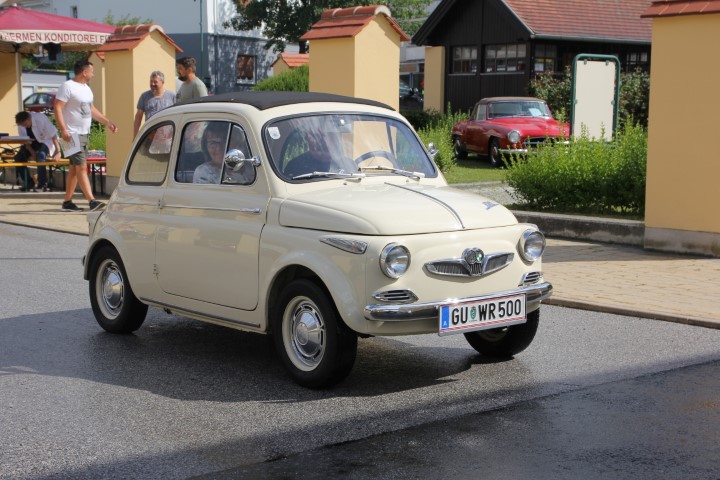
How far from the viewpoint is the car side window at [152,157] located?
7812 mm

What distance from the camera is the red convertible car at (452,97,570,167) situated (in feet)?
82.8

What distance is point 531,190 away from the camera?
1494cm

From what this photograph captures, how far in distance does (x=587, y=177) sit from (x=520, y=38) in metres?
24.8

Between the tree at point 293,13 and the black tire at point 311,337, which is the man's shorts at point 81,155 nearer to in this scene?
the black tire at point 311,337

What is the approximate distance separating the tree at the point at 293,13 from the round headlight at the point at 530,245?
167 feet

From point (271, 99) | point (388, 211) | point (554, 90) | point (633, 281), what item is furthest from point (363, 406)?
point (554, 90)

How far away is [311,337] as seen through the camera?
6430 millimetres

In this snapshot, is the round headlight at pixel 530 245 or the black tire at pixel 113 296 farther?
the black tire at pixel 113 296

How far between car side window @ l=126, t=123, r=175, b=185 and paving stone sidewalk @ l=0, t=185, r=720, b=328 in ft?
12.0

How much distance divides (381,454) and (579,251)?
7634 mm

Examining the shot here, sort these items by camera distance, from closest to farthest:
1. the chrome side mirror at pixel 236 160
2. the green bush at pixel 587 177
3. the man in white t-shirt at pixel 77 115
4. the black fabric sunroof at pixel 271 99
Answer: the chrome side mirror at pixel 236 160, the black fabric sunroof at pixel 271 99, the green bush at pixel 587 177, the man in white t-shirt at pixel 77 115

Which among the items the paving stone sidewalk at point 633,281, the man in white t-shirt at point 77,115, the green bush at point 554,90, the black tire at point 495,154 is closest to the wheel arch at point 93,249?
the paving stone sidewalk at point 633,281

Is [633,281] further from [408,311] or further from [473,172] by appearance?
[473,172]

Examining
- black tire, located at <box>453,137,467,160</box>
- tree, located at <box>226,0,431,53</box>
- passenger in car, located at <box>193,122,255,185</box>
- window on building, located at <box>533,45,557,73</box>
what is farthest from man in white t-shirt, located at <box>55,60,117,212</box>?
tree, located at <box>226,0,431,53</box>
